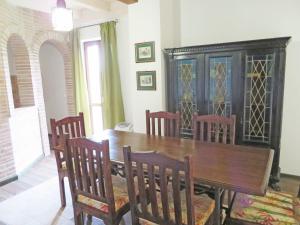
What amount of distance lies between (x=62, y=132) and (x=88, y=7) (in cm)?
238

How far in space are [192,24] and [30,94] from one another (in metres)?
2.97

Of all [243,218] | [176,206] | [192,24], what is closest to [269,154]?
[243,218]

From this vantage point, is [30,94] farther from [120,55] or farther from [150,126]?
[150,126]

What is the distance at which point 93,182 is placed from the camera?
1.72 metres

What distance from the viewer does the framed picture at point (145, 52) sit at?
132 inches

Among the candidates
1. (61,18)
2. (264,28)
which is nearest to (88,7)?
(61,18)

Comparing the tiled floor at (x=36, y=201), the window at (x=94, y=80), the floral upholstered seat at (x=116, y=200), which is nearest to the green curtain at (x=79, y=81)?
the window at (x=94, y=80)

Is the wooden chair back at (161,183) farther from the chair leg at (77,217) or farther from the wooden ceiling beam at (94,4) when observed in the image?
the wooden ceiling beam at (94,4)

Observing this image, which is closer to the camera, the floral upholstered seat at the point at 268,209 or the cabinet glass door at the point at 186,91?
the floral upholstered seat at the point at 268,209

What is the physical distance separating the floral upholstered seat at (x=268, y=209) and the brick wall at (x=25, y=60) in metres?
3.13

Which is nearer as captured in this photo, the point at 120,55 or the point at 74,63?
the point at 120,55

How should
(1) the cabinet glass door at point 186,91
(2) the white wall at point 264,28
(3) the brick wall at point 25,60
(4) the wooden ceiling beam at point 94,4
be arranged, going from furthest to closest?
(4) the wooden ceiling beam at point 94,4, (3) the brick wall at point 25,60, (1) the cabinet glass door at point 186,91, (2) the white wall at point 264,28

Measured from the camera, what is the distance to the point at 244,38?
3158 millimetres

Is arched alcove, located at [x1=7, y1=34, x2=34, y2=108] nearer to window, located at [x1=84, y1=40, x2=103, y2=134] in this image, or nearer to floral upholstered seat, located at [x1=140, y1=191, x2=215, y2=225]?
window, located at [x1=84, y1=40, x2=103, y2=134]
